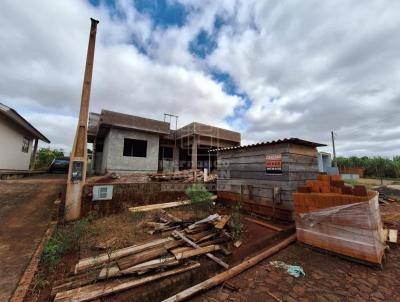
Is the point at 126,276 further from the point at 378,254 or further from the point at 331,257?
the point at 378,254

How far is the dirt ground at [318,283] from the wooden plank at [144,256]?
1069mm

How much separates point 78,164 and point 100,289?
4.32m

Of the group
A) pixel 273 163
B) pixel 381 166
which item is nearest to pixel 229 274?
pixel 273 163

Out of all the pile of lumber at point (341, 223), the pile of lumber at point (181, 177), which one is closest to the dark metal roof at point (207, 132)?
the pile of lumber at point (181, 177)

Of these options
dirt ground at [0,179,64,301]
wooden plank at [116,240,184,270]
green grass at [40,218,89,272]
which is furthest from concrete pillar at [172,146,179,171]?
wooden plank at [116,240,184,270]

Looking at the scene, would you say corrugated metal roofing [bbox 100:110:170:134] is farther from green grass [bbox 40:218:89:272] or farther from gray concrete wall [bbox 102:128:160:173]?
green grass [bbox 40:218:89:272]

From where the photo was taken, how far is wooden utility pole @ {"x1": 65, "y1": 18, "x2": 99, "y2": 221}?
5.43 meters

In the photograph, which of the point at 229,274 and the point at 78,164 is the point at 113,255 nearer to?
the point at 229,274

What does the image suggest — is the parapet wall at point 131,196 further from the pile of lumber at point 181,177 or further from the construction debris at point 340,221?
the construction debris at point 340,221

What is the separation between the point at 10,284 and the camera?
8.09 ft

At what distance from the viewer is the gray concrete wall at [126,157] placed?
1161 centimetres

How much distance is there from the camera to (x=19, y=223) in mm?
4422

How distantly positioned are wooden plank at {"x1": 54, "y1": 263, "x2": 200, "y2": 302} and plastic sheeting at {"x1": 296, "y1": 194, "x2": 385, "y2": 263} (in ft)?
10.9

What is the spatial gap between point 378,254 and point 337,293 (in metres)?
1.39
